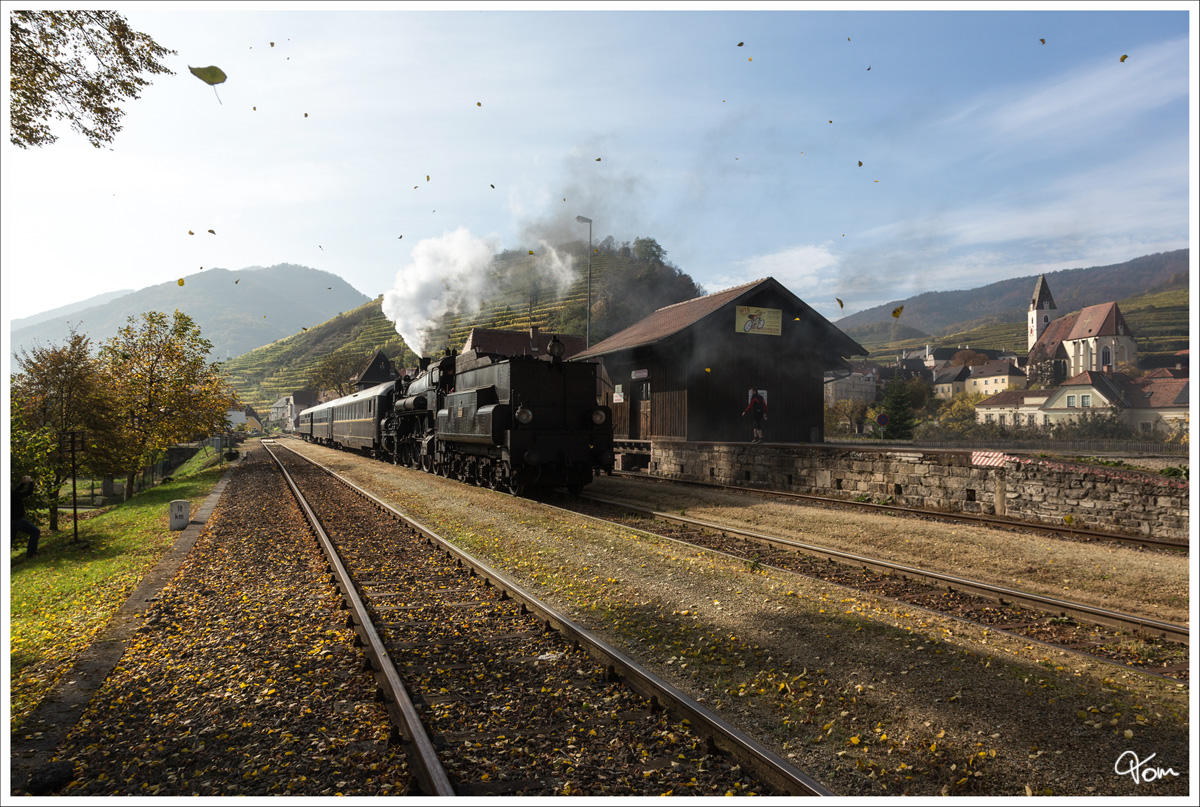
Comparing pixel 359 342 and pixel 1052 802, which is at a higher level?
pixel 359 342

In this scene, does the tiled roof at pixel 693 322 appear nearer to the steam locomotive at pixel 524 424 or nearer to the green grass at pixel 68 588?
the steam locomotive at pixel 524 424

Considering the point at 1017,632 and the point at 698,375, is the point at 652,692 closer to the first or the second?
the point at 1017,632

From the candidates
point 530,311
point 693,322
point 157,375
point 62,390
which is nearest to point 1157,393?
point 693,322

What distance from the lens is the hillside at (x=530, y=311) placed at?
71.5 meters

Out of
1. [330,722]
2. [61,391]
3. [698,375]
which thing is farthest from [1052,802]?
[61,391]

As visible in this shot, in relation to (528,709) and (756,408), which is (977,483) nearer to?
(528,709)

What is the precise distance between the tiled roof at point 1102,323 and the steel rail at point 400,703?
8157cm

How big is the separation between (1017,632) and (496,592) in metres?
4.72

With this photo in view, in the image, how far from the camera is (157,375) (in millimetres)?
22172

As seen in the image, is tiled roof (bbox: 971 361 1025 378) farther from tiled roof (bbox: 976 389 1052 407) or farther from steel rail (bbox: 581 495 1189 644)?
steel rail (bbox: 581 495 1189 644)

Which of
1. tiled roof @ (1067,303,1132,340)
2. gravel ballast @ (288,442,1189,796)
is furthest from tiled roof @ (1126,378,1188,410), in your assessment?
gravel ballast @ (288,442,1189,796)

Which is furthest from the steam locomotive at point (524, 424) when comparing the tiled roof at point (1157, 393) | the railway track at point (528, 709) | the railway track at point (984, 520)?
the tiled roof at point (1157, 393)

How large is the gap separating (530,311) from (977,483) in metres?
71.2

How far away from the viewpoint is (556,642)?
4762mm
